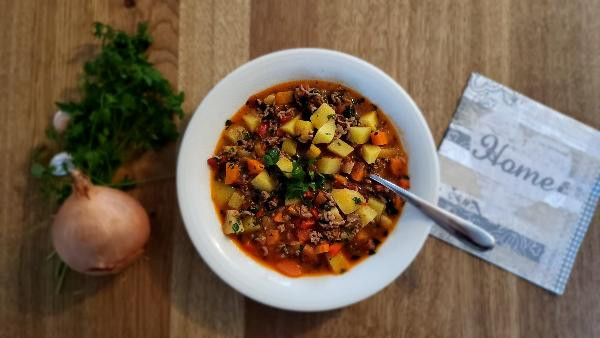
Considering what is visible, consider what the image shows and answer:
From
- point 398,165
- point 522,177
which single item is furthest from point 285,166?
point 522,177

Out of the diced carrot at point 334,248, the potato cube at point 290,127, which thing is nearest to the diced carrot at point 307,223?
the diced carrot at point 334,248

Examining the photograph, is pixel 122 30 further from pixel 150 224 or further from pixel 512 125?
pixel 512 125

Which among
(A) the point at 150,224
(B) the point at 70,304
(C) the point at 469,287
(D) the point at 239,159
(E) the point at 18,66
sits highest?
(E) the point at 18,66

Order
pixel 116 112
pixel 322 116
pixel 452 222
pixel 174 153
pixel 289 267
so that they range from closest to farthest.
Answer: pixel 452 222
pixel 322 116
pixel 289 267
pixel 116 112
pixel 174 153

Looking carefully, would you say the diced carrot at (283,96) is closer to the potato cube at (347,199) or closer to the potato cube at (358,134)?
the potato cube at (358,134)

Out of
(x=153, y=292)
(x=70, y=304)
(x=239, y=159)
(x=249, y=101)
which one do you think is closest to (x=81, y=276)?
(x=70, y=304)

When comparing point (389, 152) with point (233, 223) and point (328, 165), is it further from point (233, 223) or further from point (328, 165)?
point (233, 223)
